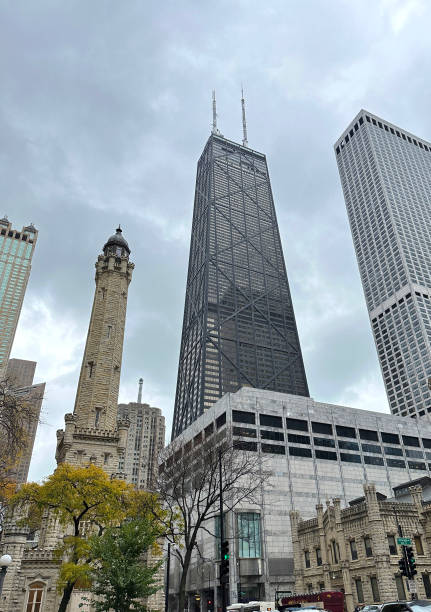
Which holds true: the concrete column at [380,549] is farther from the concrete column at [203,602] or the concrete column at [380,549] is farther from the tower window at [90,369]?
the concrete column at [203,602]

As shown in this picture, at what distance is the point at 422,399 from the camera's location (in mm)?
178125

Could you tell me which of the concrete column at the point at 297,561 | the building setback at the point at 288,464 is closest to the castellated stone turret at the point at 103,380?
→ the building setback at the point at 288,464

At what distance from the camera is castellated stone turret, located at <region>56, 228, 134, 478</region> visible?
49375 millimetres

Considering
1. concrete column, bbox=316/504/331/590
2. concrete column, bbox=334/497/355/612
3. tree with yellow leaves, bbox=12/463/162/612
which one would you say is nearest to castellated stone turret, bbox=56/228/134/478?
tree with yellow leaves, bbox=12/463/162/612

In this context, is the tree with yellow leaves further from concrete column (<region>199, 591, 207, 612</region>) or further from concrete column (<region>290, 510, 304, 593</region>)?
concrete column (<region>199, 591, 207, 612</region>)

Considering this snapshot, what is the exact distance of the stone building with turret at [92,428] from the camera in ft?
124

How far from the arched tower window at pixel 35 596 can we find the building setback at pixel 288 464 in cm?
3113

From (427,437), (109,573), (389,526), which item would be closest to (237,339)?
(427,437)

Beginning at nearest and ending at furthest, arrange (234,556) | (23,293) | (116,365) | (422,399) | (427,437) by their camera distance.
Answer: (116,365), (234,556), (427,437), (422,399), (23,293)

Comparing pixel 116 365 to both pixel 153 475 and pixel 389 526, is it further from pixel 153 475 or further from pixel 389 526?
pixel 389 526

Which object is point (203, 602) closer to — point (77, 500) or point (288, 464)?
point (288, 464)

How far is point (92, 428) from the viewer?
50406mm

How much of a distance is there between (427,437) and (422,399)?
84539 millimetres

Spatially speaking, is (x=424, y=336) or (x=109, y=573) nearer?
(x=109, y=573)
